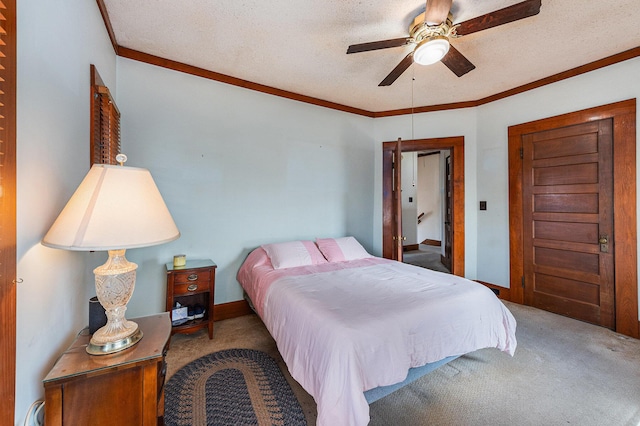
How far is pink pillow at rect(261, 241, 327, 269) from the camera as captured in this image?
2705 mm

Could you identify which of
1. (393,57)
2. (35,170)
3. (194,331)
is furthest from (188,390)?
(393,57)

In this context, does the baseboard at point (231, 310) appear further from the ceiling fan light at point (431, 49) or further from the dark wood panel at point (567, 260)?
the dark wood panel at point (567, 260)

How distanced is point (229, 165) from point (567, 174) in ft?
12.4

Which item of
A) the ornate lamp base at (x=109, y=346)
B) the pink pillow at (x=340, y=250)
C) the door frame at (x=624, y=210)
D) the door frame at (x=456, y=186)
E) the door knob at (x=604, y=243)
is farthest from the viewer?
the door frame at (x=456, y=186)

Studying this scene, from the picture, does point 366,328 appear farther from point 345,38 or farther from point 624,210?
point 624,210

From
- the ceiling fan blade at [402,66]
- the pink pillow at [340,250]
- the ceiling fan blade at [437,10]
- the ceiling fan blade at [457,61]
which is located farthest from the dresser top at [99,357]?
the ceiling fan blade at [457,61]

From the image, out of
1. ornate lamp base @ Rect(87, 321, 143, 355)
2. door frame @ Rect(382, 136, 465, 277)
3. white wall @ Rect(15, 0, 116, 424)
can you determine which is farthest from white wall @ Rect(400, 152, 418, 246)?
ornate lamp base @ Rect(87, 321, 143, 355)

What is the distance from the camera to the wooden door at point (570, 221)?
268 cm

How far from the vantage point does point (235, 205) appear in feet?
9.93

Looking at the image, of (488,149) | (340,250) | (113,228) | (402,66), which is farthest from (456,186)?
(113,228)

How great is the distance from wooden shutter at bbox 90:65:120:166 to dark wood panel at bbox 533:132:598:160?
425 centimetres

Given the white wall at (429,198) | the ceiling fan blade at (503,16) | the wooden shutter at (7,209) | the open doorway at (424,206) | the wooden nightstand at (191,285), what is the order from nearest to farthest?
the wooden shutter at (7,209), the ceiling fan blade at (503,16), the wooden nightstand at (191,285), the open doorway at (424,206), the white wall at (429,198)

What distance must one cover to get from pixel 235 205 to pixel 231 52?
1.54m

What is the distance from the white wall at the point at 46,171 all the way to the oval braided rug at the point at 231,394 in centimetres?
77
